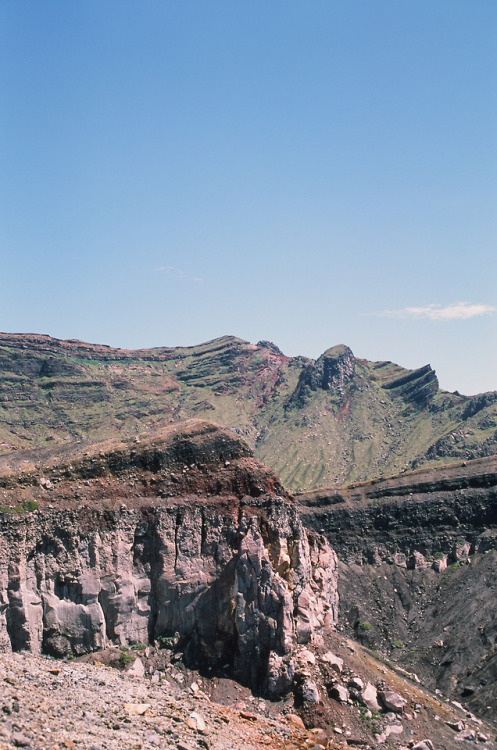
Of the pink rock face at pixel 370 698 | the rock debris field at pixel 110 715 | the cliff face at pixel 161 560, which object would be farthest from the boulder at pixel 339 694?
the rock debris field at pixel 110 715

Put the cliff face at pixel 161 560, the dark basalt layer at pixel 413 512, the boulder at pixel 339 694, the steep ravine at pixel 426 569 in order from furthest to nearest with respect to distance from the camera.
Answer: the dark basalt layer at pixel 413 512 → the steep ravine at pixel 426 569 → the cliff face at pixel 161 560 → the boulder at pixel 339 694

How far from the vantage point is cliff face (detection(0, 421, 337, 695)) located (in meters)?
38.8

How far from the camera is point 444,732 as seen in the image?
3997 cm

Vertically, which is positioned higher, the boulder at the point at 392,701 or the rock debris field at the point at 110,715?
the rock debris field at the point at 110,715

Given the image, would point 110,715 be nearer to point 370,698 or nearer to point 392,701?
point 370,698

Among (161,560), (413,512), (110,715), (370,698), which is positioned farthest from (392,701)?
(413,512)

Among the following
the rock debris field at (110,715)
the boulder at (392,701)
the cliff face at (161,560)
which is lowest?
the boulder at (392,701)

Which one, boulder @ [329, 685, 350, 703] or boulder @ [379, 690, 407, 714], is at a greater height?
boulder @ [329, 685, 350, 703]

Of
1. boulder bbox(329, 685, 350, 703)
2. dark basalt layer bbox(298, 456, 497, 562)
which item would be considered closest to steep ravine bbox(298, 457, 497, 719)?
dark basalt layer bbox(298, 456, 497, 562)

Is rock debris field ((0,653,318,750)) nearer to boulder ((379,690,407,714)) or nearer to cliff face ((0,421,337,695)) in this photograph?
cliff face ((0,421,337,695))

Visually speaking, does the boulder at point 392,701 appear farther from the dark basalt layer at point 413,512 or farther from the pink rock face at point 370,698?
the dark basalt layer at point 413,512

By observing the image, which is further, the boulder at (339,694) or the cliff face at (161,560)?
the cliff face at (161,560)

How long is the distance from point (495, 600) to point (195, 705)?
38081 mm

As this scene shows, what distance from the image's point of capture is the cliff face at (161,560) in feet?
127
